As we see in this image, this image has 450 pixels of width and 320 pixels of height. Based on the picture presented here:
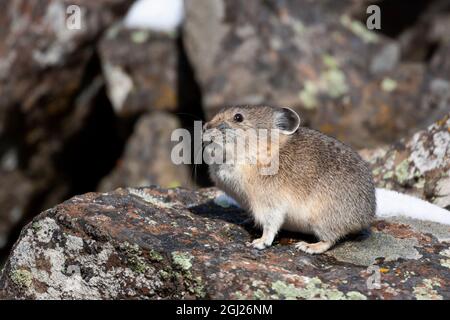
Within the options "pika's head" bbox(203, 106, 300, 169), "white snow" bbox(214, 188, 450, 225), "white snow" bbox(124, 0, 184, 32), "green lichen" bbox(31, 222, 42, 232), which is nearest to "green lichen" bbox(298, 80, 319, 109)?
"white snow" bbox(124, 0, 184, 32)

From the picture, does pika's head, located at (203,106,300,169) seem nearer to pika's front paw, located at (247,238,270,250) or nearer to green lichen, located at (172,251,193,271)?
pika's front paw, located at (247,238,270,250)

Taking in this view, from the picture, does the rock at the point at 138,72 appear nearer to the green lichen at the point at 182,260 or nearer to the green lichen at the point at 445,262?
the green lichen at the point at 182,260

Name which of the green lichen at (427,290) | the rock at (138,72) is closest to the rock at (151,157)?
the rock at (138,72)

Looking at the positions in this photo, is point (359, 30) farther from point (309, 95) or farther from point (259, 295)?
point (259, 295)

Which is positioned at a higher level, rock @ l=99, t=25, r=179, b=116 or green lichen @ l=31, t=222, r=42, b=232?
rock @ l=99, t=25, r=179, b=116
